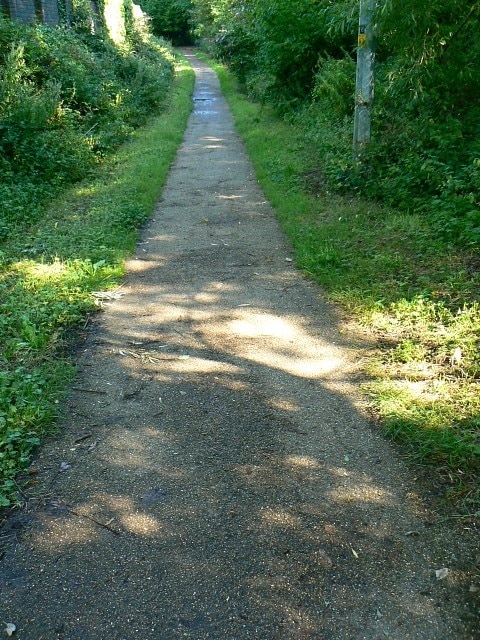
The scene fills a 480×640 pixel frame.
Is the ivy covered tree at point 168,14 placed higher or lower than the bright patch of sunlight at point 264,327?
higher

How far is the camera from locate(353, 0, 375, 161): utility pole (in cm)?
791

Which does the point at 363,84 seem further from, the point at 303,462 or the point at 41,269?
the point at 303,462

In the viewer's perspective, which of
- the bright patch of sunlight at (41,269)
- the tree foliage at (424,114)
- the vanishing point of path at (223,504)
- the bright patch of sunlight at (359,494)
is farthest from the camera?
the tree foliage at (424,114)

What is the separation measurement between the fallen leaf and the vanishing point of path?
18 millimetres

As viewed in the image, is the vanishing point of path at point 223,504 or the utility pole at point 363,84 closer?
the vanishing point of path at point 223,504

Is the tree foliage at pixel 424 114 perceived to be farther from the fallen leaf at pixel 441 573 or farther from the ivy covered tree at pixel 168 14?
the ivy covered tree at pixel 168 14

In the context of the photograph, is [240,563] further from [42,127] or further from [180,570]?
[42,127]

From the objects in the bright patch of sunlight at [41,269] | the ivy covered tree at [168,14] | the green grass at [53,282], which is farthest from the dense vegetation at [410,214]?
the ivy covered tree at [168,14]

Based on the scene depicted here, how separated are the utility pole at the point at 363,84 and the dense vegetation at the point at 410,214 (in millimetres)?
204

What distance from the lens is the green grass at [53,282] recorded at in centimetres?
367

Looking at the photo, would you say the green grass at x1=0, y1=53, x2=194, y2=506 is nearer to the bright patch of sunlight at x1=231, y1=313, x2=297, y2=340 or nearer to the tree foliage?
the bright patch of sunlight at x1=231, y1=313, x2=297, y2=340

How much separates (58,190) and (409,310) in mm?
6907

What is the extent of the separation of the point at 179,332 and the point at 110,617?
9.31 feet

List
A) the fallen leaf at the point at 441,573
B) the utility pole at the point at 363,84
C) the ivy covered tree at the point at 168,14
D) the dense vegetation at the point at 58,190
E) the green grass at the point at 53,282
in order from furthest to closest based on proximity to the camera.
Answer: the ivy covered tree at the point at 168,14, the utility pole at the point at 363,84, the dense vegetation at the point at 58,190, the green grass at the point at 53,282, the fallen leaf at the point at 441,573
